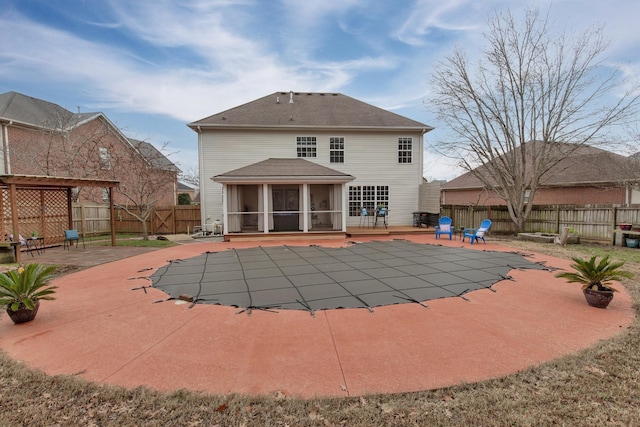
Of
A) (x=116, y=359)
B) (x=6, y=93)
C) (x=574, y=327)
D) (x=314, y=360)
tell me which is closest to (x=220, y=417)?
(x=314, y=360)

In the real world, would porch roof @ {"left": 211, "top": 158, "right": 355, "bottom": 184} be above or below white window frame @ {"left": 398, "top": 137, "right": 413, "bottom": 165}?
below

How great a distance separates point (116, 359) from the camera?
3.05 m

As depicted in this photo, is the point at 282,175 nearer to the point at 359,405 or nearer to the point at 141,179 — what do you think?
the point at 141,179

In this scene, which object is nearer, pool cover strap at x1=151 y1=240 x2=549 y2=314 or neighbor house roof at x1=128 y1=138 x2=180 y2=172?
pool cover strap at x1=151 y1=240 x2=549 y2=314

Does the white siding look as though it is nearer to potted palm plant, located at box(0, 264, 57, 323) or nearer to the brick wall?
the brick wall

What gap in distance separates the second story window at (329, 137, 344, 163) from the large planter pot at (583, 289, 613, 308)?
1233 cm

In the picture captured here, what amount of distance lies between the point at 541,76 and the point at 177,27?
15.4 metres

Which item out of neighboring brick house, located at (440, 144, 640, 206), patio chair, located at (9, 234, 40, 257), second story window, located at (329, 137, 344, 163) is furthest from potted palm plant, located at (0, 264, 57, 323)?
neighboring brick house, located at (440, 144, 640, 206)

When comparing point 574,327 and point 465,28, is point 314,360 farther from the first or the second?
point 465,28

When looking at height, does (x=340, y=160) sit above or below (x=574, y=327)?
above

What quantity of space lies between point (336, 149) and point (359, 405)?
14.3 metres

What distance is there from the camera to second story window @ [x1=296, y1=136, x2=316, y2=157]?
15477mm

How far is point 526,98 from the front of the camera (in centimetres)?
1305

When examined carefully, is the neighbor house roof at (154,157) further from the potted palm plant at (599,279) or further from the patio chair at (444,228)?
the potted palm plant at (599,279)
